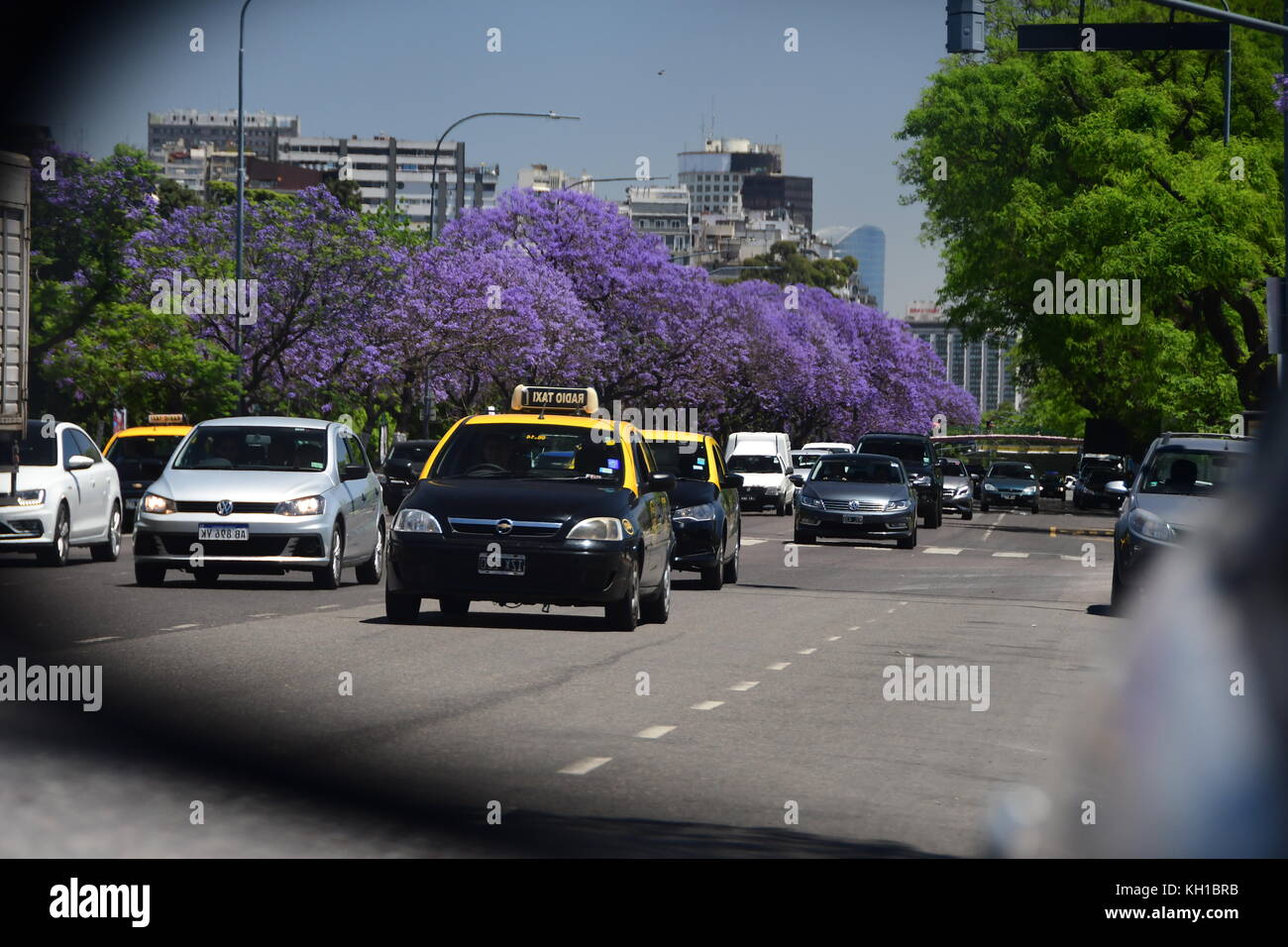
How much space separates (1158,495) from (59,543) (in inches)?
490

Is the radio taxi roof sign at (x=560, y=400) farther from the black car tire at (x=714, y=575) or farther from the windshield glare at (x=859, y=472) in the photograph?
the windshield glare at (x=859, y=472)

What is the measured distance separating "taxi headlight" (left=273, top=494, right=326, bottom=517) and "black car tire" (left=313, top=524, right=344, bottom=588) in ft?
1.21

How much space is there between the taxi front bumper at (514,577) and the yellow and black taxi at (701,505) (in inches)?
239

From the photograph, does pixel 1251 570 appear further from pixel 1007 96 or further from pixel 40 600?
pixel 1007 96

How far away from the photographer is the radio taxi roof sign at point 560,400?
61.1 feet

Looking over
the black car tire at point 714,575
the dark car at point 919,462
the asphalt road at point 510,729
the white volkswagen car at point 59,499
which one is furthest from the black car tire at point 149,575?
the dark car at point 919,462

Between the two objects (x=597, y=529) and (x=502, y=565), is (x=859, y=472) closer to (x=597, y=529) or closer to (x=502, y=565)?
(x=597, y=529)

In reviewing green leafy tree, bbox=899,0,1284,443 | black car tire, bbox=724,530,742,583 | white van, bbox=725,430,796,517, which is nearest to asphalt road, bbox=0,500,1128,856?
black car tire, bbox=724,530,742,583

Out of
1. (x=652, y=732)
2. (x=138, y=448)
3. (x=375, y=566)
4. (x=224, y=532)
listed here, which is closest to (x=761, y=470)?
(x=138, y=448)

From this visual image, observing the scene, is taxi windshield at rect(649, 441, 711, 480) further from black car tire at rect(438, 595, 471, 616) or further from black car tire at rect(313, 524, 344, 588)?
black car tire at rect(438, 595, 471, 616)

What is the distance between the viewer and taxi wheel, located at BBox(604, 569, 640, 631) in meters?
16.0

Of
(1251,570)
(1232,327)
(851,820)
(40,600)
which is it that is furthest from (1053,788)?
(1232,327)
